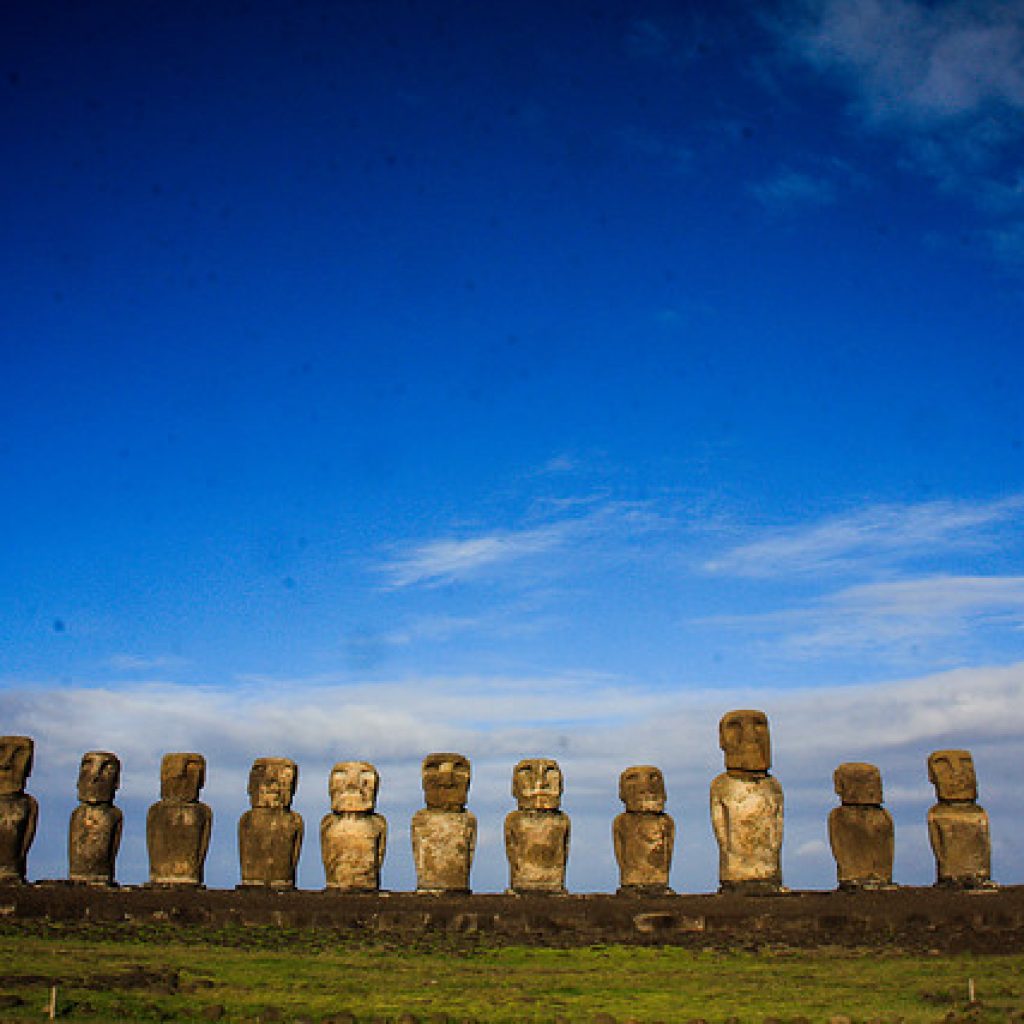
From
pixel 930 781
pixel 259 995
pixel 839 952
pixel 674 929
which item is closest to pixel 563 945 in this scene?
pixel 674 929

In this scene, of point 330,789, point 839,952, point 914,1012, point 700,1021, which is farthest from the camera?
point 330,789

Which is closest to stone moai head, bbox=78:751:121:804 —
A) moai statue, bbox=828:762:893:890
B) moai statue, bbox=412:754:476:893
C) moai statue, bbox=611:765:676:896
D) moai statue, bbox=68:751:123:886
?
moai statue, bbox=68:751:123:886

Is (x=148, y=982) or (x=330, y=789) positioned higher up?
(x=330, y=789)

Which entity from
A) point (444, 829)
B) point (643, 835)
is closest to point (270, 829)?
point (444, 829)

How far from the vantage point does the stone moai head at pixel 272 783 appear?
882 inches

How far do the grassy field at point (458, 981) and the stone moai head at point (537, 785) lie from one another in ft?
14.1

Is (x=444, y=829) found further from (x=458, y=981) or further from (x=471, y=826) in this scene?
(x=458, y=981)

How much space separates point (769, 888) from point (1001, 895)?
3.35 m

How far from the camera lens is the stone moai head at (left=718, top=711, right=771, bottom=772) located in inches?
823

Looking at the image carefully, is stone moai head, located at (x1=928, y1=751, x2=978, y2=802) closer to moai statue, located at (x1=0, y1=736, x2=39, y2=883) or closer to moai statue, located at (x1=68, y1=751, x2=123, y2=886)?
moai statue, located at (x1=68, y1=751, x2=123, y2=886)

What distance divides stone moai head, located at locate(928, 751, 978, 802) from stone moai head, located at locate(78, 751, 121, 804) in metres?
13.9

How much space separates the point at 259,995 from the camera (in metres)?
13.1

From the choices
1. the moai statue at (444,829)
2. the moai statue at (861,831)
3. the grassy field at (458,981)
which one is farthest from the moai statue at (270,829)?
the moai statue at (861,831)

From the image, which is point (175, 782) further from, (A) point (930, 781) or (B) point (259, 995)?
(A) point (930, 781)
